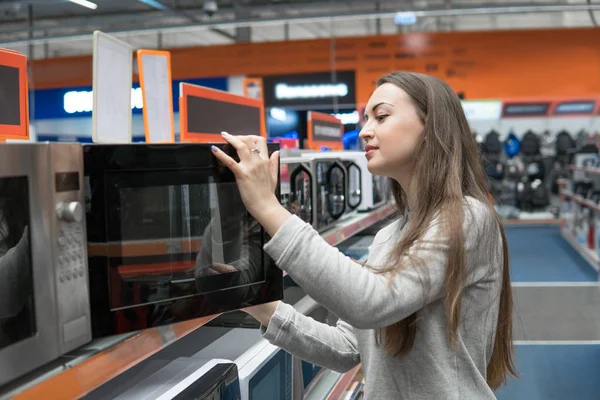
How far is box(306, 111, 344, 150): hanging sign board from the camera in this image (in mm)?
4277

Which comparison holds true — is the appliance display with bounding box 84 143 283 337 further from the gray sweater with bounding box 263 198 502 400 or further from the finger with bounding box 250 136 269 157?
the gray sweater with bounding box 263 198 502 400

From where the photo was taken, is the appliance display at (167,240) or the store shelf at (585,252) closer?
the appliance display at (167,240)

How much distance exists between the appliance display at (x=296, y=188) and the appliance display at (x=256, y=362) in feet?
1.58

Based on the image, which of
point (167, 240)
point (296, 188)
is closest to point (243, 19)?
point (296, 188)

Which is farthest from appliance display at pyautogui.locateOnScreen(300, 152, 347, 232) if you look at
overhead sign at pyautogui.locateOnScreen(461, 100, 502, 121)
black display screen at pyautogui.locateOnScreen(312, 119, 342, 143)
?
overhead sign at pyautogui.locateOnScreen(461, 100, 502, 121)

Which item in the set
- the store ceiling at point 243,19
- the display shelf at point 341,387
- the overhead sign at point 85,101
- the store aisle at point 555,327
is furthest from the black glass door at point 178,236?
the store ceiling at point 243,19

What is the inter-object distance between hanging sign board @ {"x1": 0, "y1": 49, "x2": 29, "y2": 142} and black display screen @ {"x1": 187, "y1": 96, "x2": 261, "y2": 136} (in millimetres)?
A: 552

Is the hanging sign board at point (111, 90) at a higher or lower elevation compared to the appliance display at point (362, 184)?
higher

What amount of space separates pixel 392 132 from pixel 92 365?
76 cm

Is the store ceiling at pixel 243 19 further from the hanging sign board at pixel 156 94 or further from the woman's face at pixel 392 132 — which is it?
the woman's face at pixel 392 132

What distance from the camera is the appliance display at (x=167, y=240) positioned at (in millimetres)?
1098

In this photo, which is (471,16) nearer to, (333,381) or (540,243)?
(540,243)

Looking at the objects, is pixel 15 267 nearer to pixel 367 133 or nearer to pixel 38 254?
pixel 38 254

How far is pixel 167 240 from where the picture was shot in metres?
1.22
